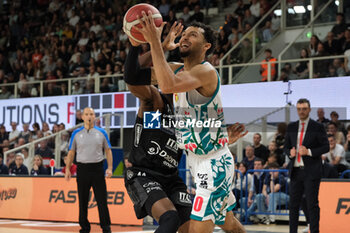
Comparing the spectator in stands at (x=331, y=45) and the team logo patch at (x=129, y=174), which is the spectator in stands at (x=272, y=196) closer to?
the spectator in stands at (x=331, y=45)

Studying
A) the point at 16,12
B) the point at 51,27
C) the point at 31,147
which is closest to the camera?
the point at 31,147

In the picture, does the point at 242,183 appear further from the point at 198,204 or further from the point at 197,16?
the point at 197,16

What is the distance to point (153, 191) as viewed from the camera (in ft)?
15.3

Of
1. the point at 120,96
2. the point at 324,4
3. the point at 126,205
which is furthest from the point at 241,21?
the point at 126,205

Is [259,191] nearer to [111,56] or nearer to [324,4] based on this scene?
[324,4]

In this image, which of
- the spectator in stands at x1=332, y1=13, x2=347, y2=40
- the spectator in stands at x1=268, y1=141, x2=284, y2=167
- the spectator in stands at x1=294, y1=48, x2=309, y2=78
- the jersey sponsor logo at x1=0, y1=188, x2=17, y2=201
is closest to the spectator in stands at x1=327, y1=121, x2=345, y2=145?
the spectator in stands at x1=268, y1=141, x2=284, y2=167

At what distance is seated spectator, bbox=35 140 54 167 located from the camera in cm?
1484

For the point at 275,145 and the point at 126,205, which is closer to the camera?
the point at 126,205

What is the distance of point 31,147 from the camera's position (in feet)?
47.7

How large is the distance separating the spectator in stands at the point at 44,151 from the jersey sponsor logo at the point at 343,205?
816cm

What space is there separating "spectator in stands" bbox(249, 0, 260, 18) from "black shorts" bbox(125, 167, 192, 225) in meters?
12.5

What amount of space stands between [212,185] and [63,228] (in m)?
6.82

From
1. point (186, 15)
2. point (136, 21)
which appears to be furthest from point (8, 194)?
point (136, 21)

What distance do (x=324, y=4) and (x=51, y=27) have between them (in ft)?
39.7
